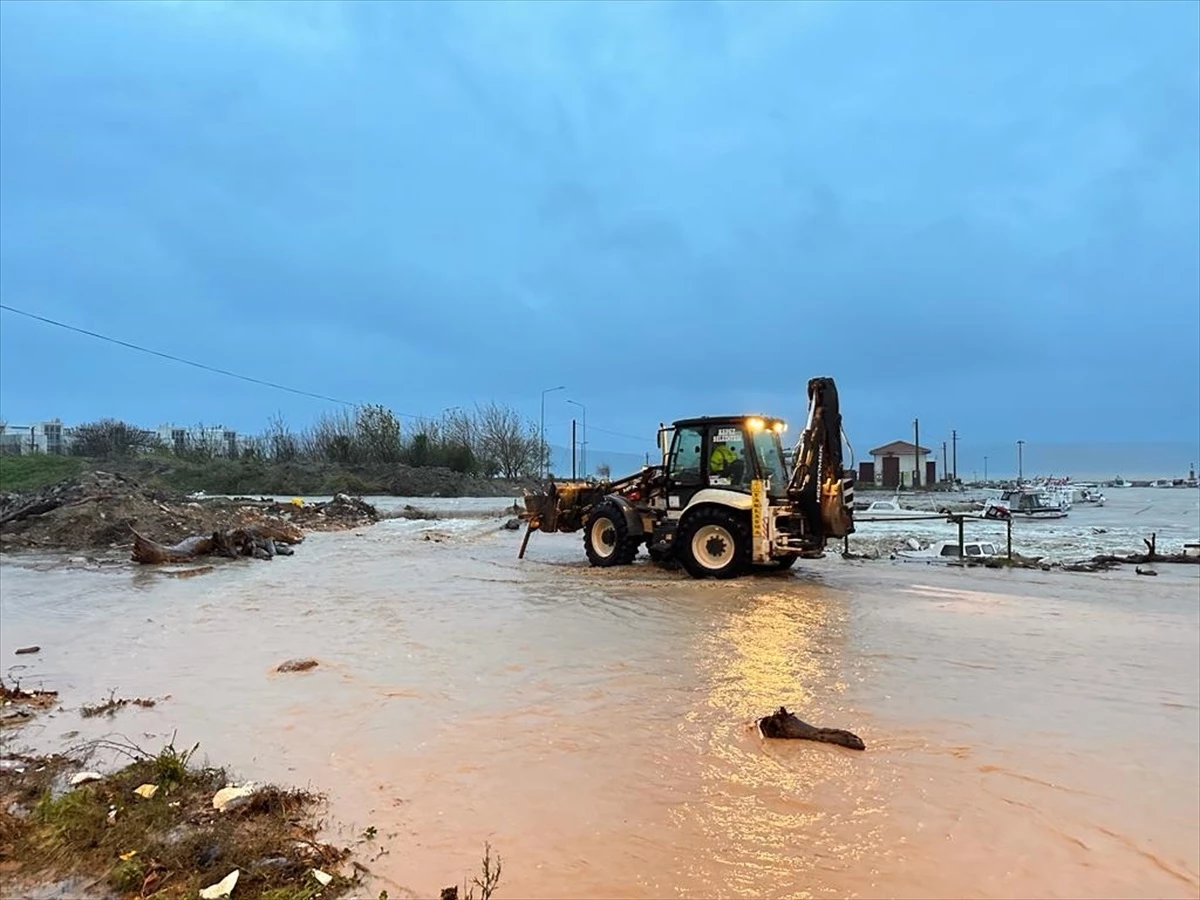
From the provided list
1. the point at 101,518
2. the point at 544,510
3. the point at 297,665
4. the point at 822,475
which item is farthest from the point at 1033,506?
the point at 297,665

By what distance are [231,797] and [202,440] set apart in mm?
77044

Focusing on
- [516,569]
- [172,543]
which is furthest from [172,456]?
[516,569]

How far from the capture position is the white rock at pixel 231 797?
414cm

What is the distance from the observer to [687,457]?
1389cm

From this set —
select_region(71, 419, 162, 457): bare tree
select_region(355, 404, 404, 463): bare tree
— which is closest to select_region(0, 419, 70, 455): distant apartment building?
select_region(71, 419, 162, 457): bare tree

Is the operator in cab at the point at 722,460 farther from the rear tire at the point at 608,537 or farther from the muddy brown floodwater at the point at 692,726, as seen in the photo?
the muddy brown floodwater at the point at 692,726

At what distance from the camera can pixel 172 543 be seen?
18.8 m

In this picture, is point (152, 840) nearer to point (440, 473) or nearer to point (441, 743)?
point (441, 743)

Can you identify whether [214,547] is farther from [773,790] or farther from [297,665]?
[773,790]

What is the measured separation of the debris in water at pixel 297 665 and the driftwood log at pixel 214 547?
10906mm

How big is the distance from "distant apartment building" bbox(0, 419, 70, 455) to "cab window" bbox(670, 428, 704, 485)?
58051 mm

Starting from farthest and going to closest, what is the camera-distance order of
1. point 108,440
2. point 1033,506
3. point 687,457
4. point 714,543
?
1. point 108,440
2. point 1033,506
3. point 687,457
4. point 714,543

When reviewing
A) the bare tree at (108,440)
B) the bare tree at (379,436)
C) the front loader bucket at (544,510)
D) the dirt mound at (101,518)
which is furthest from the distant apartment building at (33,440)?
the front loader bucket at (544,510)

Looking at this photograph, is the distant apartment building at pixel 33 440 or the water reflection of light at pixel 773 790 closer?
the water reflection of light at pixel 773 790
